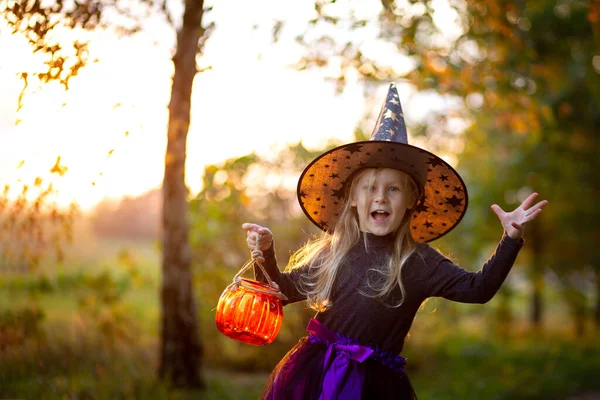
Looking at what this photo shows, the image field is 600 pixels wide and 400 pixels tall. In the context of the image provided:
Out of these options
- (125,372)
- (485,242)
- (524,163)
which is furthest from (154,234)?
(125,372)

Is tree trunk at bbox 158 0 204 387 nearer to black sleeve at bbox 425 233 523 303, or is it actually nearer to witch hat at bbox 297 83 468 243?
witch hat at bbox 297 83 468 243

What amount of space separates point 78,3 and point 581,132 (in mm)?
7961

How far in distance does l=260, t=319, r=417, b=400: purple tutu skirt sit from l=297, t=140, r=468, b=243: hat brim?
661 millimetres

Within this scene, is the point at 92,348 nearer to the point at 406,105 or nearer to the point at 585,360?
the point at 406,105

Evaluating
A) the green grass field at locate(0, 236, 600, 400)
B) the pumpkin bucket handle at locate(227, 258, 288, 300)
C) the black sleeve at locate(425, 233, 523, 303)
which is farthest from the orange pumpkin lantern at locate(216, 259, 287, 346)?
the green grass field at locate(0, 236, 600, 400)

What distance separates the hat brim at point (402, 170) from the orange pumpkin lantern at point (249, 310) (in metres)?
0.61

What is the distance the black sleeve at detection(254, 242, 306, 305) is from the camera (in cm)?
287

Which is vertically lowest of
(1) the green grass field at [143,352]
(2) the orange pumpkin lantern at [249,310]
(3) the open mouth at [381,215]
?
(1) the green grass field at [143,352]

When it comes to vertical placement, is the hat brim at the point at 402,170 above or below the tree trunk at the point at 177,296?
above

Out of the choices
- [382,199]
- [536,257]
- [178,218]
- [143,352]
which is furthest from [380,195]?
[536,257]

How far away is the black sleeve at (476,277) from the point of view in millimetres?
2490

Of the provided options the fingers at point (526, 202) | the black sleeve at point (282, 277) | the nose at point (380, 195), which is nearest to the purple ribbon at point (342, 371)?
the black sleeve at point (282, 277)

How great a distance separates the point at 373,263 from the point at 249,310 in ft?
1.93

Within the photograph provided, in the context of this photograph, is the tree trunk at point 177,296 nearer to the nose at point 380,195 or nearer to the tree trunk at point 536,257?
the nose at point 380,195
